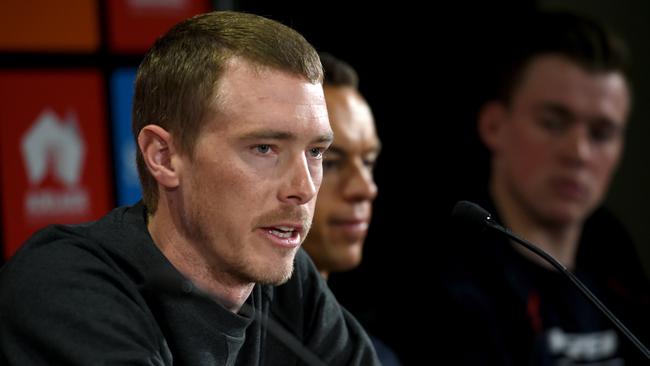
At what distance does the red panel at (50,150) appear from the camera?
2.50 m

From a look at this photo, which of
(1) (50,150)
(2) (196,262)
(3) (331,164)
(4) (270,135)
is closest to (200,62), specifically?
(4) (270,135)

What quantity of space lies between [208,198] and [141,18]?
1.57 metres

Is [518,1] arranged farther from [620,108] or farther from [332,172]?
[332,172]

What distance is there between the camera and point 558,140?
2.62 m

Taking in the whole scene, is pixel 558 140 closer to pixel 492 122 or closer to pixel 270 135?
pixel 492 122

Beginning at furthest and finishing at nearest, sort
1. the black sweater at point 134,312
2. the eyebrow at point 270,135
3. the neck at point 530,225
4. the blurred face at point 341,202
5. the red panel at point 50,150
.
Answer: the neck at point 530,225 < the red panel at point 50,150 < the blurred face at point 341,202 < the eyebrow at point 270,135 < the black sweater at point 134,312

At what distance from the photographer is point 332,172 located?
1972 mm

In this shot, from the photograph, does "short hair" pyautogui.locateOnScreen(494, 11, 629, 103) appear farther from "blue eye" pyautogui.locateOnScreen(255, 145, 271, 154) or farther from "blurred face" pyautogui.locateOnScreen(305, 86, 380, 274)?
"blue eye" pyautogui.locateOnScreen(255, 145, 271, 154)

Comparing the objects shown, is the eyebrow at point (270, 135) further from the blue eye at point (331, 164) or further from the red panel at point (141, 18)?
the red panel at point (141, 18)

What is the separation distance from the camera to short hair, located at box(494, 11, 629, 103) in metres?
2.68

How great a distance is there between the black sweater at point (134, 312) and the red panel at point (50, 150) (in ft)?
4.13

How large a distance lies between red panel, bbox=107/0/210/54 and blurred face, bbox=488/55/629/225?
0.92 m

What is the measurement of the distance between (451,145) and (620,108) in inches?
22.8

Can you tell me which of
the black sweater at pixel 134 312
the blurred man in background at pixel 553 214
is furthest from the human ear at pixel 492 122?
the black sweater at pixel 134 312
